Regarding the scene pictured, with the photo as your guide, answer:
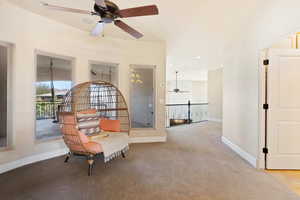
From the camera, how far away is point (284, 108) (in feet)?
10.1

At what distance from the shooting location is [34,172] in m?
2.95

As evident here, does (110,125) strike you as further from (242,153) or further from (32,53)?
(242,153)

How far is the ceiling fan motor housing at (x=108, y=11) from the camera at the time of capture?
2195 millimetres

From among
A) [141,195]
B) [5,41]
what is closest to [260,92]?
[141,195]

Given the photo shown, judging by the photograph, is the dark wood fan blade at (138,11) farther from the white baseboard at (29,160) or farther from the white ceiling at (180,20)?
the white baseboard at (29,160)

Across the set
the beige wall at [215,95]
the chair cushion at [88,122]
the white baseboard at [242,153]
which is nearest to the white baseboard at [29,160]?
the chair cushion at [88,122]

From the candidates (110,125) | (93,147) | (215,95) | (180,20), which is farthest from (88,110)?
(215,95)

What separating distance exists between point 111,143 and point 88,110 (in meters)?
0.96

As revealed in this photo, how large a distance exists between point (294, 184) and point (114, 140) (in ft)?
9.51

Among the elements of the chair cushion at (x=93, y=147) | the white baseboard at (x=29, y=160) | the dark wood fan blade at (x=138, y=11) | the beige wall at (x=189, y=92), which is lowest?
the white baseboard at (x=29, y=160)

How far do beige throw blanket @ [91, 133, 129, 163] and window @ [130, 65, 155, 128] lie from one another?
4.91ft

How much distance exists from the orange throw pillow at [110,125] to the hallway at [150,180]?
2.18 ft

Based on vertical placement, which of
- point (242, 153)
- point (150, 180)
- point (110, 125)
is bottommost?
point (150, 180)

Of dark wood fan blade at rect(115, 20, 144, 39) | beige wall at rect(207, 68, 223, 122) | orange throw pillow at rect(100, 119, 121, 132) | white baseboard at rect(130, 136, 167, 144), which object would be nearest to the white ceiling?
dark wood fan blade at rect(115, 20, 144, 39)
